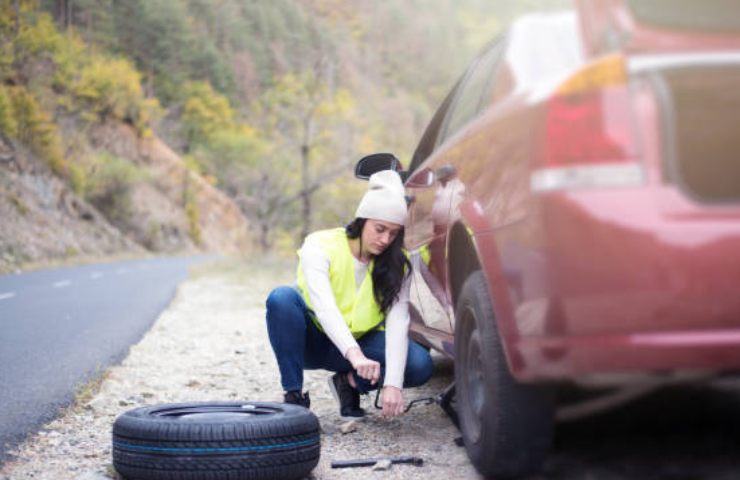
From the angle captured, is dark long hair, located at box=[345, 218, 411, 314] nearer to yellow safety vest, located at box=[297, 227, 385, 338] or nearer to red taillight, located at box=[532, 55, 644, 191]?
yellow safety vest, located at box=[297, 227, 385, 338]

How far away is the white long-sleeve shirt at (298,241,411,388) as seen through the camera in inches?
150

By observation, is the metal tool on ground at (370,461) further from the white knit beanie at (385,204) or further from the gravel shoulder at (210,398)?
the white knit beanie at (385,204)

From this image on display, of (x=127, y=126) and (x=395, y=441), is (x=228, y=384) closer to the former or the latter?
(x=395, y=441)

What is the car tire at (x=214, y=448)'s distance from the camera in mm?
2959

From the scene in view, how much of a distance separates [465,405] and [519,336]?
98 centimetres

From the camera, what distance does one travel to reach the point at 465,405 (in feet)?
10.6

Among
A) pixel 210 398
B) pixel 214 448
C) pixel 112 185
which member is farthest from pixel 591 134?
pixel 112 185

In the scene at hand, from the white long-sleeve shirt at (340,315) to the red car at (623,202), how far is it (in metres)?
1.37

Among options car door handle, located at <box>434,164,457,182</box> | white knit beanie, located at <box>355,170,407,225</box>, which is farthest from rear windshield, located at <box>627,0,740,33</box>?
white knit beanie, located at <box>355,170,407,225</box>

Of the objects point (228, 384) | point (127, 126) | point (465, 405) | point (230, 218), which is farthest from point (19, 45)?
point (465, 405)

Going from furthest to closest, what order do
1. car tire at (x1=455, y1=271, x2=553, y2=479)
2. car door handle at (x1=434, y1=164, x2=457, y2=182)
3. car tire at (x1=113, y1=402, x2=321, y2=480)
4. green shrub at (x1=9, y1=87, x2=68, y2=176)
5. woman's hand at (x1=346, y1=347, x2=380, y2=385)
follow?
green shrub at (x1=9, y1=87, x2=68, y2=176), woman's hand at (x1=346, y1=347, x2=380, y2=385), car door handle at (x1=434, y1=164, x2=457, y2=182), car tire at (x1=113, y1=402, x2=321, y2=480), car tire at (x1=455, y1=271, x2=553, y2=479)

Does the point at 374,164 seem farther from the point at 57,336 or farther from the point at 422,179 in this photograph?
the point at 57,336

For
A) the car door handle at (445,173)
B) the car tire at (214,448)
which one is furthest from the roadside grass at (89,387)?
the car door handle at (445,173)

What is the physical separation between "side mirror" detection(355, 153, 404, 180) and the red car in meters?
2.04
